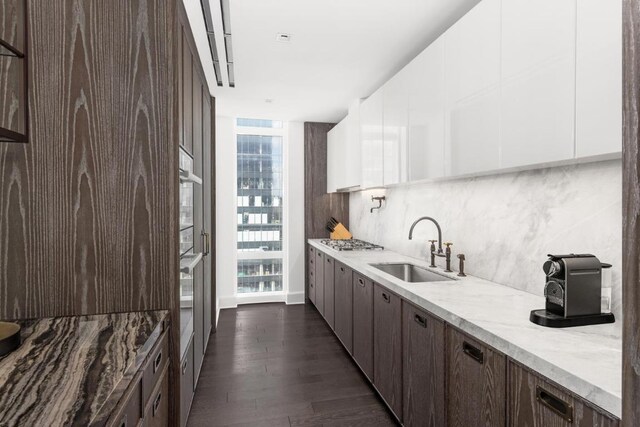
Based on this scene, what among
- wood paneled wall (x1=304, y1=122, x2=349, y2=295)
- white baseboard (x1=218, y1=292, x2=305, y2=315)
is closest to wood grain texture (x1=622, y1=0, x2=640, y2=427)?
wood paneled wall (x1=304, y1=122, x2=349, y2=295)

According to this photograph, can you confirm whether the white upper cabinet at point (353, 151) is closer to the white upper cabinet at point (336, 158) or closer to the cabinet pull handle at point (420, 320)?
the white upper cabinet at point (336, 158)

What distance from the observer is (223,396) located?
2520 mm

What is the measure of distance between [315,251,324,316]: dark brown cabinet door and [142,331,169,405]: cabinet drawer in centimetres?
265

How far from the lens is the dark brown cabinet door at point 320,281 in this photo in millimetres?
4121

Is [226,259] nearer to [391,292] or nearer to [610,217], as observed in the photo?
[391,292]

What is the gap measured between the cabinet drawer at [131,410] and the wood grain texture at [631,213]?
1106 millimetres

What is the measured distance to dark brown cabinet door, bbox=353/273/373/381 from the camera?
2.54 metres

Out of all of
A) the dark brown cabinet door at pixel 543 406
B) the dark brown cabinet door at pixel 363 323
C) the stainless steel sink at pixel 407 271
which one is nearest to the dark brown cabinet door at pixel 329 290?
the dark brown cabinet door at pixel 363 323

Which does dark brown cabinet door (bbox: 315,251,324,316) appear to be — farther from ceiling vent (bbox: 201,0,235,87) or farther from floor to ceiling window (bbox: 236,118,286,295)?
ceiling vent (bbox: 201,0,235,87)

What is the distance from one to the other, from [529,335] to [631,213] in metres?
0.77

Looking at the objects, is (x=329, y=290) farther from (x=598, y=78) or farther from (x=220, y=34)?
(x=598, y=78)

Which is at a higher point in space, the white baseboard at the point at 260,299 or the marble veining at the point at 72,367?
the marble veining at the point at 72,367

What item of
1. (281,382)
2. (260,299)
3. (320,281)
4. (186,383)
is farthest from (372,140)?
(260,299)

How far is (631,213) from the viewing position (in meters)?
0.62
